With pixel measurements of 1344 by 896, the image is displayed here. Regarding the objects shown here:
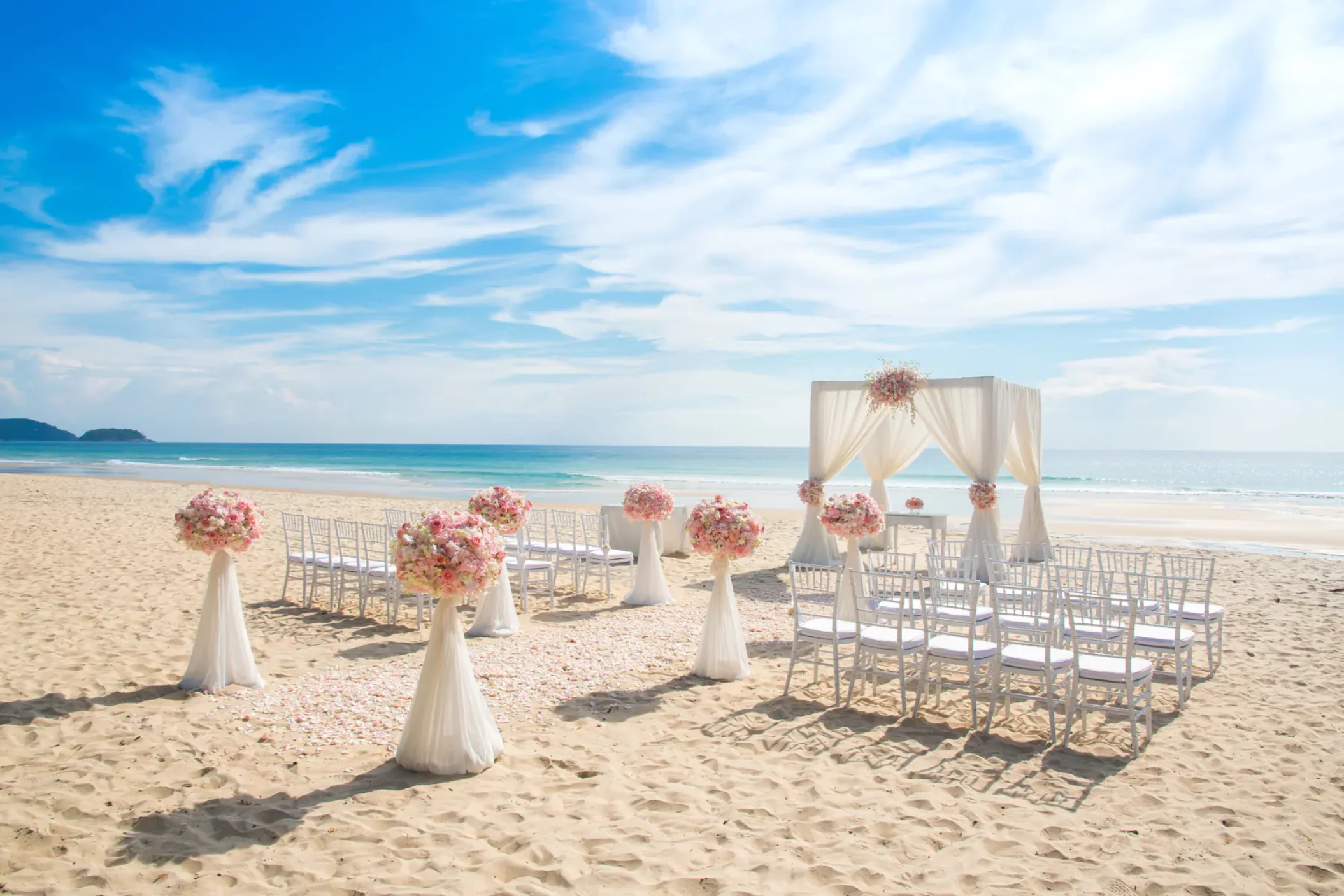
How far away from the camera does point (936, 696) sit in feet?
16.8

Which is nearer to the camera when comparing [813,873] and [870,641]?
[813,873]

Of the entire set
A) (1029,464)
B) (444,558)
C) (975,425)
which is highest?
(975,425)

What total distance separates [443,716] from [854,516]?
12.3 ft

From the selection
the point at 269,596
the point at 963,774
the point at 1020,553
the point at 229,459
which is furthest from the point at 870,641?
the point at 229,459

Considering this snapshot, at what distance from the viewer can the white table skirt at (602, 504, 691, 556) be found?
1077 centimetres

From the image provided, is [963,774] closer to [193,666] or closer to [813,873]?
[813,873]

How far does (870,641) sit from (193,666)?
418 centimetres

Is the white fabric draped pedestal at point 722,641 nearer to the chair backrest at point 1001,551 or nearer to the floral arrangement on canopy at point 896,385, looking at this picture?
the chair backrest at point 1001,551

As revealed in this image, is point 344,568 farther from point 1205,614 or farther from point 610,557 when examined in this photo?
point 1205,614

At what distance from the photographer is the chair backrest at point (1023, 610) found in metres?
4.49

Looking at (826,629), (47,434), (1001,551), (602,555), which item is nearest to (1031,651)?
(826,629)

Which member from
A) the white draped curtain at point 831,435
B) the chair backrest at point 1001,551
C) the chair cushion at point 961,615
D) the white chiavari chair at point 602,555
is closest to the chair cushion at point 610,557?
the white chiavari chair at point 602,555

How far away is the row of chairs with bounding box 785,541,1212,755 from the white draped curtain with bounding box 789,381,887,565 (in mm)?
3329

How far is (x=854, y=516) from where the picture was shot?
6434mm
